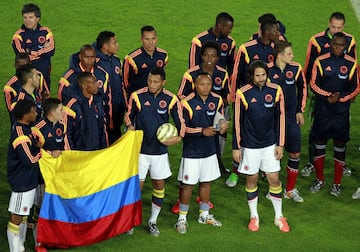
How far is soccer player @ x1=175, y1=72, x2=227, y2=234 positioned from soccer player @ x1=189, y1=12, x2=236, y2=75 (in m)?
1.51

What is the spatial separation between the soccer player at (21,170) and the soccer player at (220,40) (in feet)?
9.85

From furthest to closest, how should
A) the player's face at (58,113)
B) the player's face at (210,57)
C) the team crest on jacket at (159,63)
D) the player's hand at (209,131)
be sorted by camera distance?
the team crest on jacket at (159,63), the player's face at (210,57), the player's hand at (209,131), the player's face at (58,113)

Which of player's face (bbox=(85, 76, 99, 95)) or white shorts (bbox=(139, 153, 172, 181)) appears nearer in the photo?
player's face (bbox=(85, 76, 99, 95))

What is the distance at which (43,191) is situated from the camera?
31.5 ft

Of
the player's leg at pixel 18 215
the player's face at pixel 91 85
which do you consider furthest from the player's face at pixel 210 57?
the player's leg at pixel 18 215

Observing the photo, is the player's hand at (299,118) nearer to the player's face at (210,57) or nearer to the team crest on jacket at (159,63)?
the player's face at (210,57)

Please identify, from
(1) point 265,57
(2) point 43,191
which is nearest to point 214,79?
(1) point 265,57

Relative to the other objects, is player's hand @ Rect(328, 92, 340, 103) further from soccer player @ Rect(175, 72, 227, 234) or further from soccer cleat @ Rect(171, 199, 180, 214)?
soccer cleat @ Rect(171, 199, 180, 214)

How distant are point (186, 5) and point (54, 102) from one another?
10515 millimetres

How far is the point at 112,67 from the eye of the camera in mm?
10852

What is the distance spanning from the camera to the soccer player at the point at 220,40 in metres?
11.3

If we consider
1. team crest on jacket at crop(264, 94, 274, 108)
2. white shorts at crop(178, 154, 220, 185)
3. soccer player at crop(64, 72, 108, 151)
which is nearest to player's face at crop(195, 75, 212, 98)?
team crest on jacket at crop(264, 94, 274, 108)

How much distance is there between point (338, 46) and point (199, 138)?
215 centimetres

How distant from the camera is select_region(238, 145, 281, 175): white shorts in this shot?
982cm
